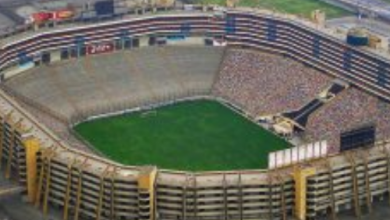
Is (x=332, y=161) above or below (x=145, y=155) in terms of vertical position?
above

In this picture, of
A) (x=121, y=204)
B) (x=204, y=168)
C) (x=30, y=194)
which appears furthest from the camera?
(x=204, y=168)

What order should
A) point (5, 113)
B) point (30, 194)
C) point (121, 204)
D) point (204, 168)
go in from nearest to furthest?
point (121, 204)
point (30, 194)
point (5, 113)
point (204, 168)

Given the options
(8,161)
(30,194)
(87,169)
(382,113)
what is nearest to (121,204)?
(87,169)

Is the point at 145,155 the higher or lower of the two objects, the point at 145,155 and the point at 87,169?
the lower

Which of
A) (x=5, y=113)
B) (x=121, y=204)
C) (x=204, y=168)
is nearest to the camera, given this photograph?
(x=121, y=204)

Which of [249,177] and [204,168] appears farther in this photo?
[204,168]

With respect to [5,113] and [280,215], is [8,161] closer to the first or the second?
[5,113]

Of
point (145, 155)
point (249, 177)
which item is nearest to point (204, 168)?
point (145, 155)

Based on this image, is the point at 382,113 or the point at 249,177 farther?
the point at 382,113

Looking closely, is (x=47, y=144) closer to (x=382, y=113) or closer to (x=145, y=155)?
(x=145, y=155)
